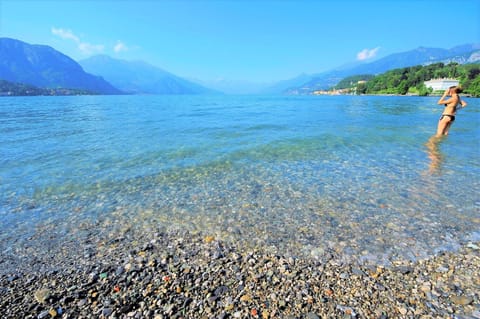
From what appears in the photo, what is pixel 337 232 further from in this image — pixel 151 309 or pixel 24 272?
pixel 24 272

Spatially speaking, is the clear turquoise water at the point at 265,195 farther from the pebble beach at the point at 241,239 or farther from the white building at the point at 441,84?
the white building at the point at 441,84

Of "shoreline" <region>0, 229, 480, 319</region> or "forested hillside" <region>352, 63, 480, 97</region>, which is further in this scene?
"forested hillside" <region>352, 63, 480, 97</region>

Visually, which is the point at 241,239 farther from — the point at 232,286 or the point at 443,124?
the point at 443,124

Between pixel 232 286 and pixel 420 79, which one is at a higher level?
pixel 420 79

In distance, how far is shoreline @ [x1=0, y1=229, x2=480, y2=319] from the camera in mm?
3574

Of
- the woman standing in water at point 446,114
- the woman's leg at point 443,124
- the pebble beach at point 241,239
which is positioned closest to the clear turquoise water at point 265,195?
the pebble beach at point 241,239

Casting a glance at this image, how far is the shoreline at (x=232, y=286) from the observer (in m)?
3.57

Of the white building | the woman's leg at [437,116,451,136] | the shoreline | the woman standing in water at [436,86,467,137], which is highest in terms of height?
the white building

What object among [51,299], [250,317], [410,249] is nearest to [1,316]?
[51,299]

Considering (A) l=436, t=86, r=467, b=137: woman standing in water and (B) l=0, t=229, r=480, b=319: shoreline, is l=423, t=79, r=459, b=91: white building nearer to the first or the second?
(A) l=436, t=86, r=467, b=137: woman standing in water

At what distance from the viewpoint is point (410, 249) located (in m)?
5.03

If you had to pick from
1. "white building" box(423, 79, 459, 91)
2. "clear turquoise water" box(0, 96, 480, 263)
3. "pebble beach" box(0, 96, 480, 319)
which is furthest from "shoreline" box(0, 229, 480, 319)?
"white building" box(423, 79, 459, 91)

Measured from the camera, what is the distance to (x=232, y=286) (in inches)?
159

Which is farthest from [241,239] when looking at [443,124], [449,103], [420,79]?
[420,79]
